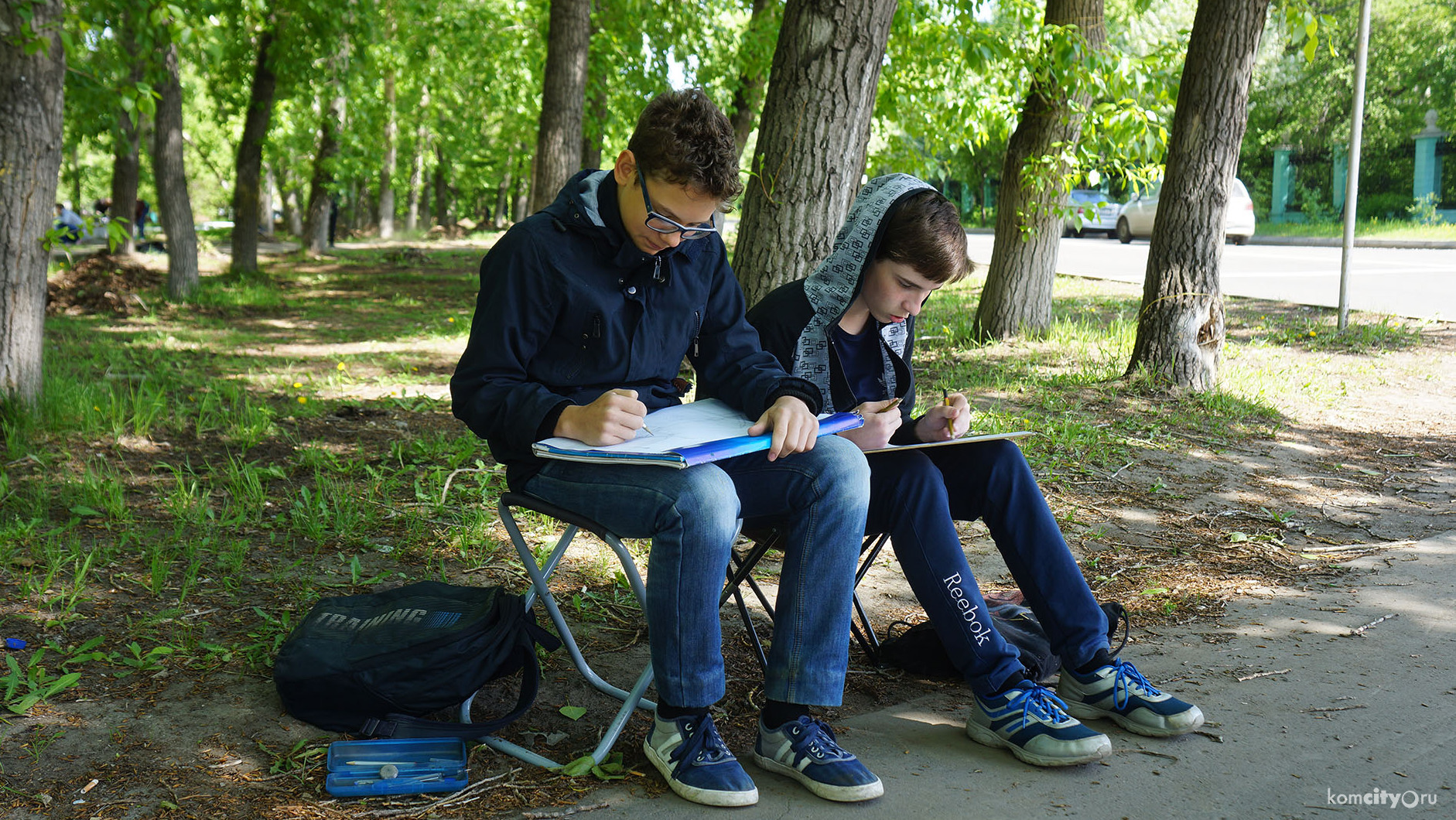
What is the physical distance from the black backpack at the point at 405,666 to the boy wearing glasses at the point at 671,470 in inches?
12.8

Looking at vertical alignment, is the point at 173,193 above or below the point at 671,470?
above

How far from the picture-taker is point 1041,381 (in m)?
6.86

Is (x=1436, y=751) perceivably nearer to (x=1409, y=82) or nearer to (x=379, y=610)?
(x=379, y=610)

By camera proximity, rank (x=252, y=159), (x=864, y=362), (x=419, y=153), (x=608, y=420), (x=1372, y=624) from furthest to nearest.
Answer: (x=419, y=153)
(x=252, y=159)
(x=1372, y=624)
(x=864, y=362)
(x=608, y=420)

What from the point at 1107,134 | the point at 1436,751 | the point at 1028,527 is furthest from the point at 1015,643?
the point at 1107,134

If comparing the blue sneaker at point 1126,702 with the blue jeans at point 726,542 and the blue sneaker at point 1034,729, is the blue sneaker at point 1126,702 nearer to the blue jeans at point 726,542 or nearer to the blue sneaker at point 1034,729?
the blue sneaker at point 1034,729

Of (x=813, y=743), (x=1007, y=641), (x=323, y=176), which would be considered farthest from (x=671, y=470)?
(x=323, y=176)

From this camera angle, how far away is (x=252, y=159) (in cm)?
1374

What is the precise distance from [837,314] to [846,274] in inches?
Answer: 4.4

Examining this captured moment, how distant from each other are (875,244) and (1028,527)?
0.84m

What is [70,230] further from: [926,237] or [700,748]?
[700,748]

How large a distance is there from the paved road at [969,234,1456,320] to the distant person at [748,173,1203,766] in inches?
346

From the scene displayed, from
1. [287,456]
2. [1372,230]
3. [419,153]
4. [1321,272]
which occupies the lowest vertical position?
[287,456]

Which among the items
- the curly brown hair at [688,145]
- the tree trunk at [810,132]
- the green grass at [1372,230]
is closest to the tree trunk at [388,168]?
the green grass at [1372,230]
